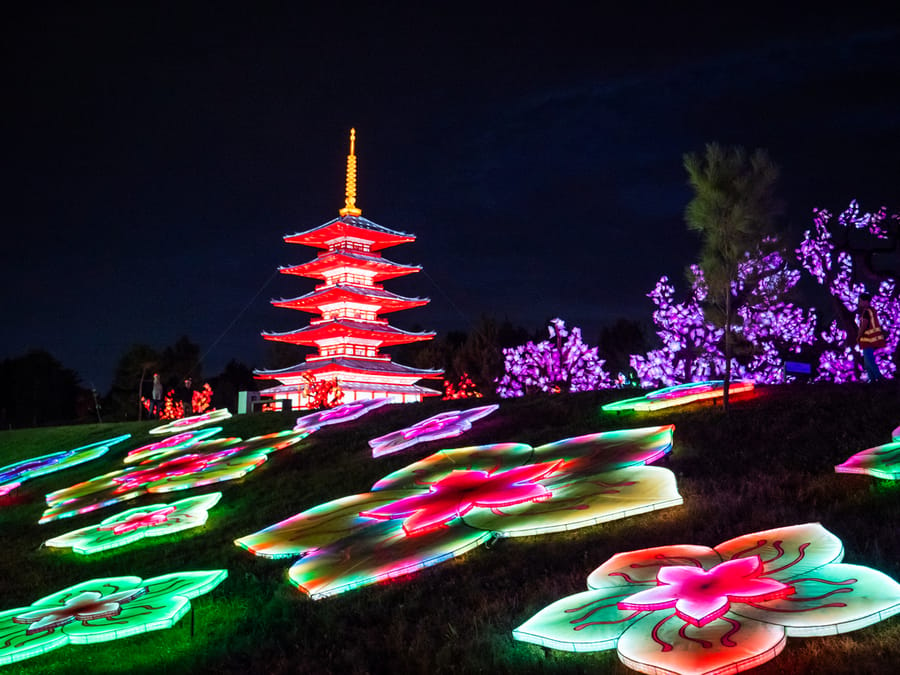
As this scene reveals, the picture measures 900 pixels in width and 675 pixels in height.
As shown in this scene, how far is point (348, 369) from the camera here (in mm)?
39438

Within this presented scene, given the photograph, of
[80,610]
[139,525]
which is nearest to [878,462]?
[80,610]

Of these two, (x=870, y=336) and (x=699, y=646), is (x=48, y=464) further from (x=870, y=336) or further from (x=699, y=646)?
(x=699, y=646)

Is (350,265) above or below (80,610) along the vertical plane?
above

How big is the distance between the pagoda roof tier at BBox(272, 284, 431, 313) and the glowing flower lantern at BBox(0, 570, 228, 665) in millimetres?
31094

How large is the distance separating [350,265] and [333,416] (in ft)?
69.8

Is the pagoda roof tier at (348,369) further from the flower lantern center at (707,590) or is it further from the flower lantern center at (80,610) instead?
the flower lantern center at (707,590)

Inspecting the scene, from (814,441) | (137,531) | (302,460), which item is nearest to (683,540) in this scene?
(814,441)

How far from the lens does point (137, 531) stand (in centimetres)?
1273

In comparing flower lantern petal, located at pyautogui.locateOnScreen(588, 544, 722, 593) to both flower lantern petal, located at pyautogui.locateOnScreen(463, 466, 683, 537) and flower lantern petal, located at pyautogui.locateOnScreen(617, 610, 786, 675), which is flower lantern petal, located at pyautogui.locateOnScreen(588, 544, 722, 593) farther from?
flower lantern petal, located at pyautogui.locateOnScreen(463, 466, 683, 537)

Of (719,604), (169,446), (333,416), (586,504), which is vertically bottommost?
(719,604)

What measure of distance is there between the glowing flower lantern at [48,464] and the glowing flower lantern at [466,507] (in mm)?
12871

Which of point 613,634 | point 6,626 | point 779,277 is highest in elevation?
point 779,277

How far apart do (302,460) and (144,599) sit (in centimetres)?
768

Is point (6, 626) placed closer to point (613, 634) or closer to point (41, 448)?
point (613, 634)
